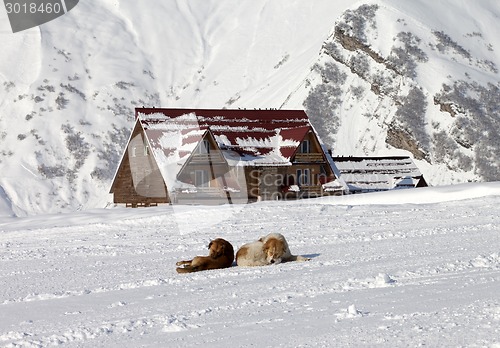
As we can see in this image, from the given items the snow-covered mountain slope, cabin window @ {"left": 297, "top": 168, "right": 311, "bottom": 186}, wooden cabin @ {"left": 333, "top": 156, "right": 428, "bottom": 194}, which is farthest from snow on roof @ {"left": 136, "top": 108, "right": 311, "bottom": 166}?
the snow-covered mountain slope

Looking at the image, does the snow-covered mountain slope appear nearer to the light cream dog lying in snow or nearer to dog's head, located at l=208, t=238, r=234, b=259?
the light cream dog lying in snow

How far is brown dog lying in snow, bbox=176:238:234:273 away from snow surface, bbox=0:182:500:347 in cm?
32

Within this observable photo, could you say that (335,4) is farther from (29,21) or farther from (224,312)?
(224,312)

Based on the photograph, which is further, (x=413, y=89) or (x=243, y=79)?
(x=243, y=79)

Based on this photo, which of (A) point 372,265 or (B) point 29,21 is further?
(B) point 29,21

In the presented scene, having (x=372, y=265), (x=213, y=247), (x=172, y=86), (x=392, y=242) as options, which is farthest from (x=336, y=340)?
(x=172, y=86)

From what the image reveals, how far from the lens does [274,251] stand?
37.7ft

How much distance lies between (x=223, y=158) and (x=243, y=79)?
164ft

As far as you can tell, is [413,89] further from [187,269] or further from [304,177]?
[187,269]

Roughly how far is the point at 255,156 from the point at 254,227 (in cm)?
2796

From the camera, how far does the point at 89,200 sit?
75.6 m

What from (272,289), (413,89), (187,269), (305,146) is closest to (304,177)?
(305,146)

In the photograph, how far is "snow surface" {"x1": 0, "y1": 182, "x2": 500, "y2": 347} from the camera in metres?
6.81

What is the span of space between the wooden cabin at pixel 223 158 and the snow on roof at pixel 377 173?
747 centimetres
